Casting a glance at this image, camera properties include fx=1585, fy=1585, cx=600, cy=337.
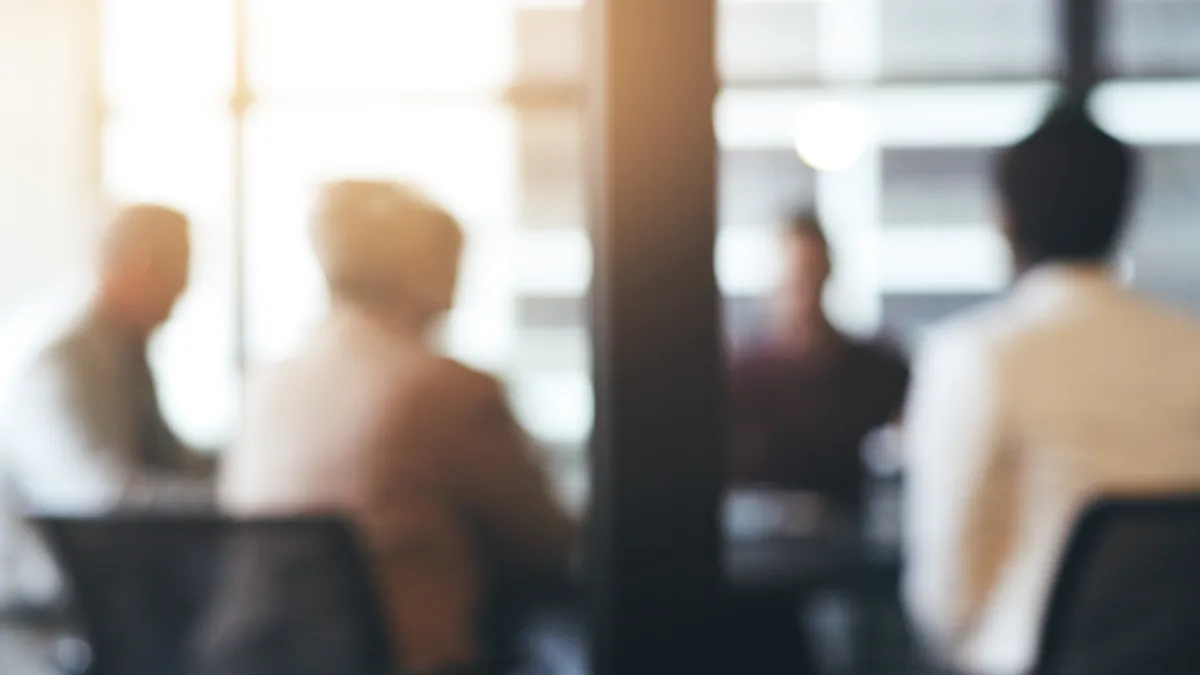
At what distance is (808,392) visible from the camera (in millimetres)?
4258

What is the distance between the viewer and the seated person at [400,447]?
2.17 m

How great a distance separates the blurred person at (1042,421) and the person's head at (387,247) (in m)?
0.73

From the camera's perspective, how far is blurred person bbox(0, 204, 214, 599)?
2984mm

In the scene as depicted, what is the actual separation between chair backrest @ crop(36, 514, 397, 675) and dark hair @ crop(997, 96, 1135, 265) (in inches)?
37.2

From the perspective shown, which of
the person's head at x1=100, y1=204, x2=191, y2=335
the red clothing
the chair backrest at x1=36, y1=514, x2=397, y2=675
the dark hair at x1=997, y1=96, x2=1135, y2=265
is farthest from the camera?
the red clothing

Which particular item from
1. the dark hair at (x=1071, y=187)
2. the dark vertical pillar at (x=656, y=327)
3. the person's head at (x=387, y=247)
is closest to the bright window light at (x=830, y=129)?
the person's head at (x=387, y=247)

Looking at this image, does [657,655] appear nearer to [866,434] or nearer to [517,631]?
[517,631]

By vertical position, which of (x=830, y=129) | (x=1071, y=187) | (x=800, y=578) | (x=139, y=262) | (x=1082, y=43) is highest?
(x=1082, y=43)

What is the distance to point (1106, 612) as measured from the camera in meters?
1.69

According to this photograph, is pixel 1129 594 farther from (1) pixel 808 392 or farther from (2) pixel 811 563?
(1) pixel 808 392

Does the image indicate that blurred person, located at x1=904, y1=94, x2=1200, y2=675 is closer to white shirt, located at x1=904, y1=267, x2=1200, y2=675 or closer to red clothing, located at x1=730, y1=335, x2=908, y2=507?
white shirt, located at x1=904, y1=267, x2=1200, y2=675

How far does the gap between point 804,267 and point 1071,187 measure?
7.49 ft

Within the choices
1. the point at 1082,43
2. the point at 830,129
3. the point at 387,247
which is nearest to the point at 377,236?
the point at 387,247

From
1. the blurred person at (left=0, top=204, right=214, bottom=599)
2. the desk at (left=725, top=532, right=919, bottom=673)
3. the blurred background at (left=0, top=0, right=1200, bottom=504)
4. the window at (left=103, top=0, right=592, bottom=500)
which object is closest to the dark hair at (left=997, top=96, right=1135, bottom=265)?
the desk at (left=725, top=532, right=919, bottom=673)
